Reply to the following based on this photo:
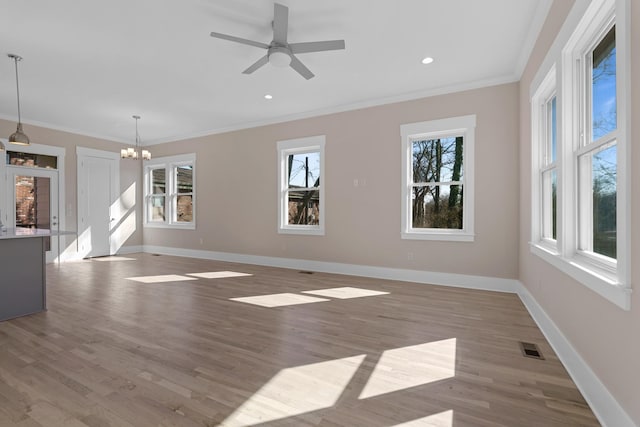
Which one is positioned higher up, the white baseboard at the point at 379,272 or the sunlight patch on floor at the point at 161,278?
the white baseboard at the point at 379,272

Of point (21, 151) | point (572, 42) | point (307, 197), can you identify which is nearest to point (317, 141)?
point (307, 197)

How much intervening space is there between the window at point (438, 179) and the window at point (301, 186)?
1602mm

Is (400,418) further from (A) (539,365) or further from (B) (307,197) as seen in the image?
(B) (307,197)

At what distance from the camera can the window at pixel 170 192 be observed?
301 inches

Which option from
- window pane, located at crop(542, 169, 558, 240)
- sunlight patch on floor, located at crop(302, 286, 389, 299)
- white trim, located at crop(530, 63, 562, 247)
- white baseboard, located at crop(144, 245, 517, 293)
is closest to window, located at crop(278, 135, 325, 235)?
white baseboard, located at crop(144, 245, 517, 293)

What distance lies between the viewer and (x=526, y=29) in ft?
10.5

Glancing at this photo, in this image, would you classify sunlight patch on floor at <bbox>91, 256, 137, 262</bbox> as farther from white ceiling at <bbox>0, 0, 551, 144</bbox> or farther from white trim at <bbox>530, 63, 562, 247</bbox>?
white trim at <bbox>530, 63, 562, 247</bbox>

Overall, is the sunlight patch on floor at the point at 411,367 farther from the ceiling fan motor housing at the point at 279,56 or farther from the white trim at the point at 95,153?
A: the white trim at the point at 95,153

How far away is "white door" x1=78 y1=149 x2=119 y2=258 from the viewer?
711 centimetres

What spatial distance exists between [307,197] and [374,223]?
1531mm

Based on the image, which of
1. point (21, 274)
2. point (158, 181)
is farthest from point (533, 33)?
point (158, 181)

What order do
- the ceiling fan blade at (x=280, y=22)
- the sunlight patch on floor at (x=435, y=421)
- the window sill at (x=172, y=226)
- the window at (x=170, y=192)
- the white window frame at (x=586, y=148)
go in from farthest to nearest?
the window at (x=170, y=192) < the window sill at (x=172, y=226) < the ceiling fan blade at (x=280, y=22) < the sunlight patch on floor at (x=435, y=421) < the white window frame at (x=586, y=148)

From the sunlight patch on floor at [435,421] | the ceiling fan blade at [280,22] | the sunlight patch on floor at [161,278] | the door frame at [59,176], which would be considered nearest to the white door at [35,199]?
the door frame at [59,176]

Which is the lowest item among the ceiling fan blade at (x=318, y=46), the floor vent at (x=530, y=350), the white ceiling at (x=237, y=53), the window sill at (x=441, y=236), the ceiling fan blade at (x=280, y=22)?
the floor vent at (x=530, y=350)
